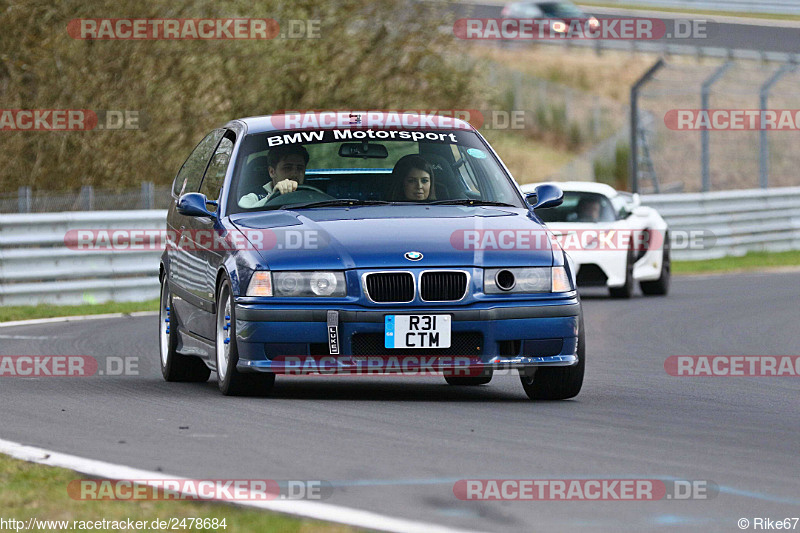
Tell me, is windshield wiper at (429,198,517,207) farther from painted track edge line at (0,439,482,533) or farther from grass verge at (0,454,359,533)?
grass verge at (0,454,359,533)

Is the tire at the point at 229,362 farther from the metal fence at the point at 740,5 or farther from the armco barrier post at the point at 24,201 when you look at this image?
the metal fence at the point at 740,5

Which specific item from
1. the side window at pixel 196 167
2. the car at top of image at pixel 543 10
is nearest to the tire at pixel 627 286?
the side window at pixel 196 167

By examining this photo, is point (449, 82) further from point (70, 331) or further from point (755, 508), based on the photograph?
point (755, 508)

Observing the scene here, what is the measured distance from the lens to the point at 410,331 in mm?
8945

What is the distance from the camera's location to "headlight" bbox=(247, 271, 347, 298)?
29.5ft

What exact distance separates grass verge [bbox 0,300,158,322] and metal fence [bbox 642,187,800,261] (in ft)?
34.4

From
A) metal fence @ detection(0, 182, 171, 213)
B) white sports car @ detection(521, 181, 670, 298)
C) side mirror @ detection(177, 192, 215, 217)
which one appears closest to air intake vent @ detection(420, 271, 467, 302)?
side mirror @ detection(177, 192, 215, 217)

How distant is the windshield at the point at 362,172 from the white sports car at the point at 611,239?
30.7 feet

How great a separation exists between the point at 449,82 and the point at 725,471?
24.1 meters

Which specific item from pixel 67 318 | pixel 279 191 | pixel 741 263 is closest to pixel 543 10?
pixel 741 263

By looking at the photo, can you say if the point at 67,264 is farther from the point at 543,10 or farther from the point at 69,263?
the point at 543,10

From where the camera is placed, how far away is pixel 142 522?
567cm

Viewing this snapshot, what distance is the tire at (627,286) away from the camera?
20.0 meters

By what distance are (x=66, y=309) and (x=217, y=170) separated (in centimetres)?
803
